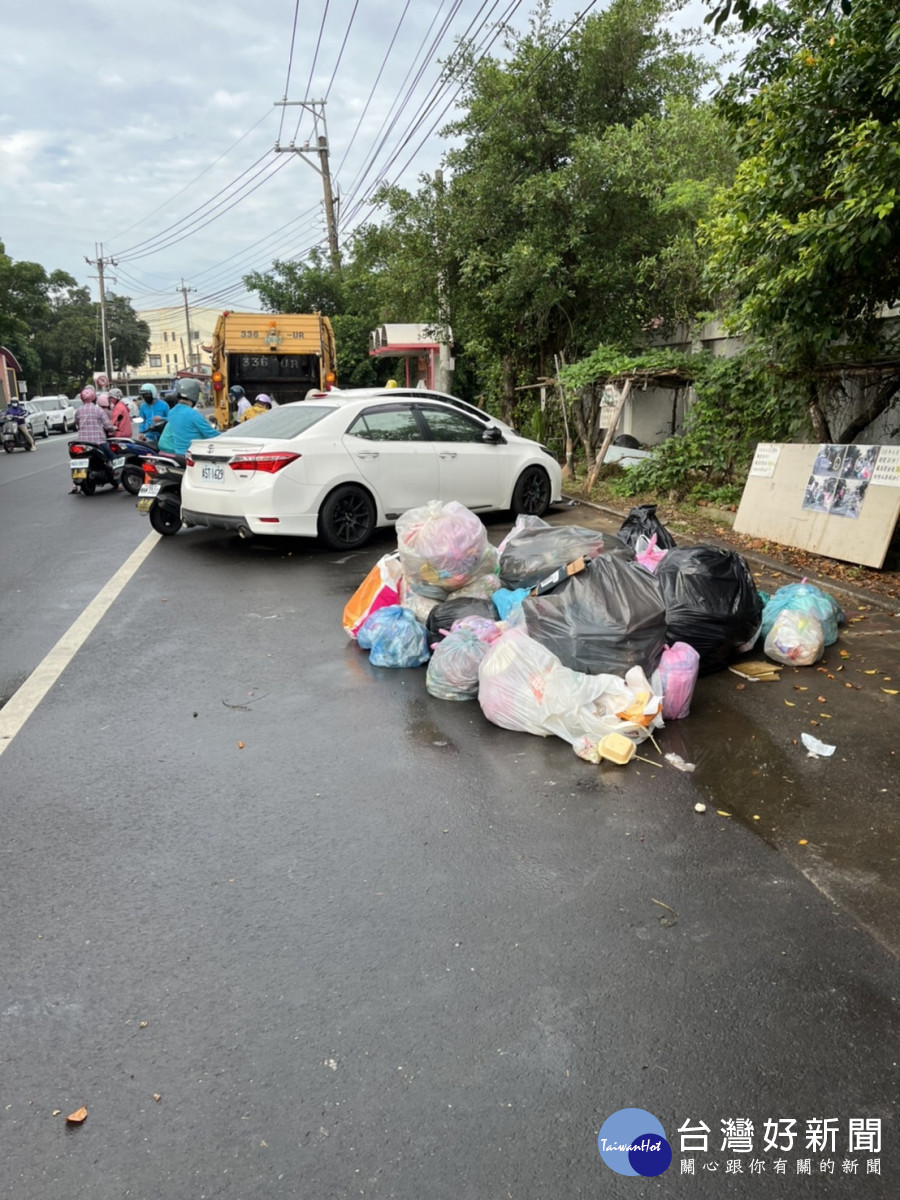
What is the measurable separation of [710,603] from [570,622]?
39.9 inches

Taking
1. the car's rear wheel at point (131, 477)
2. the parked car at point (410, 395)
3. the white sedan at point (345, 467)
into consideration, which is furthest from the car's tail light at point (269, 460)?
the car's rear wheel at point (131, 477)

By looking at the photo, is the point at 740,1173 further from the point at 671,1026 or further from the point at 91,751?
the point at 91,751

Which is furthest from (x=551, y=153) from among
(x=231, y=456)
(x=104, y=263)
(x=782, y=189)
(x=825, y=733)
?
(x=104, y=263)

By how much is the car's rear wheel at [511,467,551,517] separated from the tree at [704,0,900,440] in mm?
2837

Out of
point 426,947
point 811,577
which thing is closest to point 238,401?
point 811,577

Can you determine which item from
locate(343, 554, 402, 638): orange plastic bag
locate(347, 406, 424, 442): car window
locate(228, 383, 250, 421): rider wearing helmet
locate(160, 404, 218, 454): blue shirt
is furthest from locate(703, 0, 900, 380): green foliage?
locate(228, 383, 250, 421): rider wearing helmet

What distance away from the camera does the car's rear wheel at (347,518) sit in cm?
823

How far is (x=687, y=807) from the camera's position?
348cm

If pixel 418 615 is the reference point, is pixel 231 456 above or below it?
above

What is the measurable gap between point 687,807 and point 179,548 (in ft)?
22.7

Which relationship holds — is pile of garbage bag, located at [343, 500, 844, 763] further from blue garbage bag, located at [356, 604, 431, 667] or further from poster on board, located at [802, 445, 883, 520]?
poster on board, located at [802, 445, 883, 520]

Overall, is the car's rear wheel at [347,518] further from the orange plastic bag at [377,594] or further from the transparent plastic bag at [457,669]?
the transparent plastic bag at [457,669]

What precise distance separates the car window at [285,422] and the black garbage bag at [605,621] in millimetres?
4442

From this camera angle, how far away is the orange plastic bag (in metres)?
5.62
